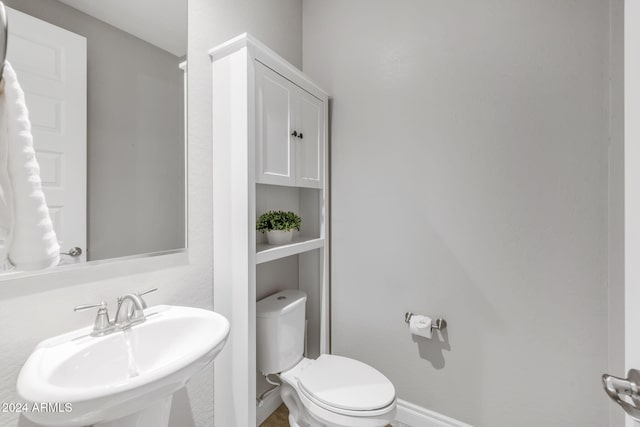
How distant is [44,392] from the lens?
1.97ft

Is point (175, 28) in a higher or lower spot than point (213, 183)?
higher

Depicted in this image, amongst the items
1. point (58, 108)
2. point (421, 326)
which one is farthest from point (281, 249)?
point (58, 108)

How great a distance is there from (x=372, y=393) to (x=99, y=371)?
1.00 metres

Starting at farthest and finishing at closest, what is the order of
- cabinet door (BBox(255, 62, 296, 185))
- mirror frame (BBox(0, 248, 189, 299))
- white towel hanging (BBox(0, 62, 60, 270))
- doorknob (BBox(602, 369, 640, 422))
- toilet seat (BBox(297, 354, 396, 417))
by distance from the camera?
cabinet door (BBox(255, 62, 296, 185))
toilet seat (BBox(297, 354, 396, 417))
mirror frame (BBox(0, 248, 189, 299))
white towel hanging (BBox(0, 62, 60, 270))
doorknob (BBox(602, 369, 640, 422))

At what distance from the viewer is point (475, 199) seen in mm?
1400

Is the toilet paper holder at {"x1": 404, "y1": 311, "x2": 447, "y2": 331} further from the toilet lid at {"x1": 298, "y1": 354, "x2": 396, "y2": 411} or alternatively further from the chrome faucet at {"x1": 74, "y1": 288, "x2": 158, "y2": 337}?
the chrome faucet at {"x1": 74, "y1": 288, "x2": 158, "y2": 337}

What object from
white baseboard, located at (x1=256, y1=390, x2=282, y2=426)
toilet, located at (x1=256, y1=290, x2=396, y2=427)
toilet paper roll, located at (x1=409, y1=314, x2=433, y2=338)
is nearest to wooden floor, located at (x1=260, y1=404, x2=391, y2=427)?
white baseboard, located at (x1=256, y1=390, x2=282, y2=426)

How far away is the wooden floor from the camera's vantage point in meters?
1.60

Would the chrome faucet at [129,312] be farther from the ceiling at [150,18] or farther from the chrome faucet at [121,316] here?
the ceiling at [150,18]

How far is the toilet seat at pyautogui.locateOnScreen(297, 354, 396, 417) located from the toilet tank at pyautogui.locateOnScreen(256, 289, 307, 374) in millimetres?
114

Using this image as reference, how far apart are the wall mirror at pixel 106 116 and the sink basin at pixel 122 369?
0.24 m

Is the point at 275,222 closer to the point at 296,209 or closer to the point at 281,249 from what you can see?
the point at 281,249

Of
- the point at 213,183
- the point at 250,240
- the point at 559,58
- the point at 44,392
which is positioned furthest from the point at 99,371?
the point at 559,58
